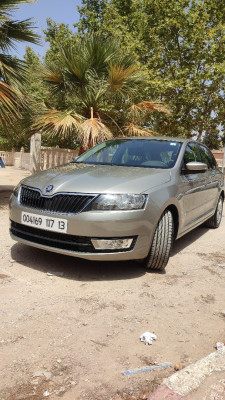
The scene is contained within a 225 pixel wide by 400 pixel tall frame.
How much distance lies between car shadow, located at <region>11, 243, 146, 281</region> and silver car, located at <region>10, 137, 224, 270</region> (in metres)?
0.26

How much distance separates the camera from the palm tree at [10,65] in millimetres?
6207

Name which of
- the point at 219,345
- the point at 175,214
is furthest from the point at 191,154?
the point at 219,345

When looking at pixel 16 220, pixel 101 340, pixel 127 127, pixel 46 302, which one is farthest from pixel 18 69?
pixel 101 340

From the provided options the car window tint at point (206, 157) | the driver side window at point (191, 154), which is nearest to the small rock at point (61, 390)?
the driver side window at point (191, 154)

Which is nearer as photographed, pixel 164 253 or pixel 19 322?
pixel 19 322

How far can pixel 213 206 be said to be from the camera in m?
5.62

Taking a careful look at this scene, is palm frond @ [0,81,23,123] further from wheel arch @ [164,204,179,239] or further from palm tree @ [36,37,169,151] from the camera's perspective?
wheel arch @ [164,204,179,239]

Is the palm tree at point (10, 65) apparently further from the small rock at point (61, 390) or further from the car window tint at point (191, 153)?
the small rock at point (61, 390)

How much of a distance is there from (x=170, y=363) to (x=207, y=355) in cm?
26

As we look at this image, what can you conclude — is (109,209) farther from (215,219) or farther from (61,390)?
(215,219)

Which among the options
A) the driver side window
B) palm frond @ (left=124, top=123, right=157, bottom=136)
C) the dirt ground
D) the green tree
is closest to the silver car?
the driver side window

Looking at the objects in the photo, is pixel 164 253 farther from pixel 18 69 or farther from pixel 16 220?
pixel 18 69

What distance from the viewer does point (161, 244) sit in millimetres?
3385

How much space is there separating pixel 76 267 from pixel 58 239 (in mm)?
545
